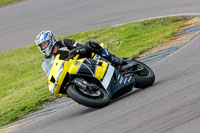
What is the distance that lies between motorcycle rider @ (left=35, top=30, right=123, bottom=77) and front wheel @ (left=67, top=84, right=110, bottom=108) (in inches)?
28.8

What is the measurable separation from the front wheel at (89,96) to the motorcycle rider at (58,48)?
0.73 meters

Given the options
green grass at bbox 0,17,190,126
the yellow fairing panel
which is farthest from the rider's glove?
green grass at bbox 0,17,190,126

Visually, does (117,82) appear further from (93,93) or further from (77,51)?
(77,51)

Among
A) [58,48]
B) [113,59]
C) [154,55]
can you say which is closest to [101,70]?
[113,59]

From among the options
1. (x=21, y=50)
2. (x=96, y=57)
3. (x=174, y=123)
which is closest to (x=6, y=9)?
(x=21, y=50)

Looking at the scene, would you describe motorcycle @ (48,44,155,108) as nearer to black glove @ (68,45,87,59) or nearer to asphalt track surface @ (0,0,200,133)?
black glove @ (68,45,87,59)

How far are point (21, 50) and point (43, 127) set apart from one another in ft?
32.5

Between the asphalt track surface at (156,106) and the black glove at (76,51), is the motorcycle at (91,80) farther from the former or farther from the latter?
the asphalt track surface at (156,106)

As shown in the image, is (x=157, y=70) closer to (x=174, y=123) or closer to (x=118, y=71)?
(x=118, y=71)

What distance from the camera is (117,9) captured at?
1884 centimetres

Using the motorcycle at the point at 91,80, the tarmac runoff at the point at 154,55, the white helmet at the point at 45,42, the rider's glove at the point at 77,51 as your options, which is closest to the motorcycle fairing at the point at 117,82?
the motorcycle at the point at 91,80

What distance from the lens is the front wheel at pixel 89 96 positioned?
697cm

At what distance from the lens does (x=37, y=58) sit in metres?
16.0

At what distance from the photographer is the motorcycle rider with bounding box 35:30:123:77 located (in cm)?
775
